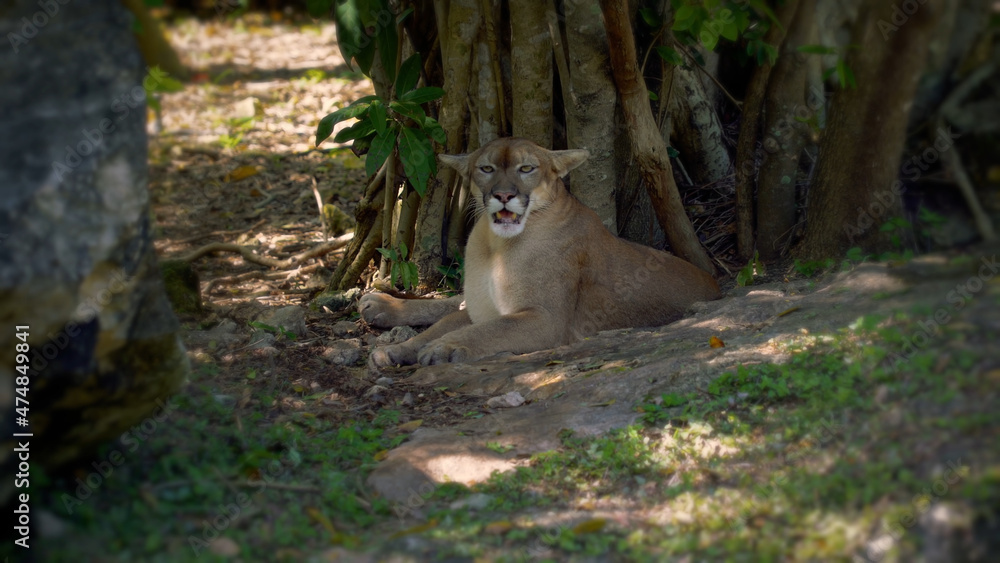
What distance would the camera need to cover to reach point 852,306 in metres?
4.73

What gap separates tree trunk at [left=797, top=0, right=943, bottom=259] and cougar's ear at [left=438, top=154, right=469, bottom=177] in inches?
A: 103

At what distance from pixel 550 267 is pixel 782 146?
2176 mm

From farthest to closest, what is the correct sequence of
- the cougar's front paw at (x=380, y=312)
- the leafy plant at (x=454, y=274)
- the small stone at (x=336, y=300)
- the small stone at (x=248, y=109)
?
1. the small stone at (x=248, y=109)
2. the leafy plant at (x=454, y=274)
3. the small stone at (x=336, y=300)
4. the cougar's front paw at (x=380, y=312)

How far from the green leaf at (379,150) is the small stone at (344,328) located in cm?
135

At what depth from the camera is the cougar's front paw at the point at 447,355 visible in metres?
6.00

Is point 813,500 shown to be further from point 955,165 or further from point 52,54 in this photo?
point 52,54

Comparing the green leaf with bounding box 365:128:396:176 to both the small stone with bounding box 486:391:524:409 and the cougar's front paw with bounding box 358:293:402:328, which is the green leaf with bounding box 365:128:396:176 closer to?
the cougar's front paw with bounding box 358:293:402:328

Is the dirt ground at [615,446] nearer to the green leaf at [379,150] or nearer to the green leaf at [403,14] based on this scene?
the green leaf at [379,150]

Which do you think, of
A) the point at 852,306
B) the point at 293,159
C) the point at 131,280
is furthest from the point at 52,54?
the point at 293,159

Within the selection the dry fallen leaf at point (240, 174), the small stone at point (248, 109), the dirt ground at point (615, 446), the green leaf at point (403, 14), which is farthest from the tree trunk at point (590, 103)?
the small stone at point (248, 109)

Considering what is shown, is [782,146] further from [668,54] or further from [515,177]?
[515,177]

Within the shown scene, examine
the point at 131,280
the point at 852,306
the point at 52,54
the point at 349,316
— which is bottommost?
the point at 349,316

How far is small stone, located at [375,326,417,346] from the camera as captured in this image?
6.72 meters

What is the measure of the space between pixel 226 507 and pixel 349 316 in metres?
3.95
